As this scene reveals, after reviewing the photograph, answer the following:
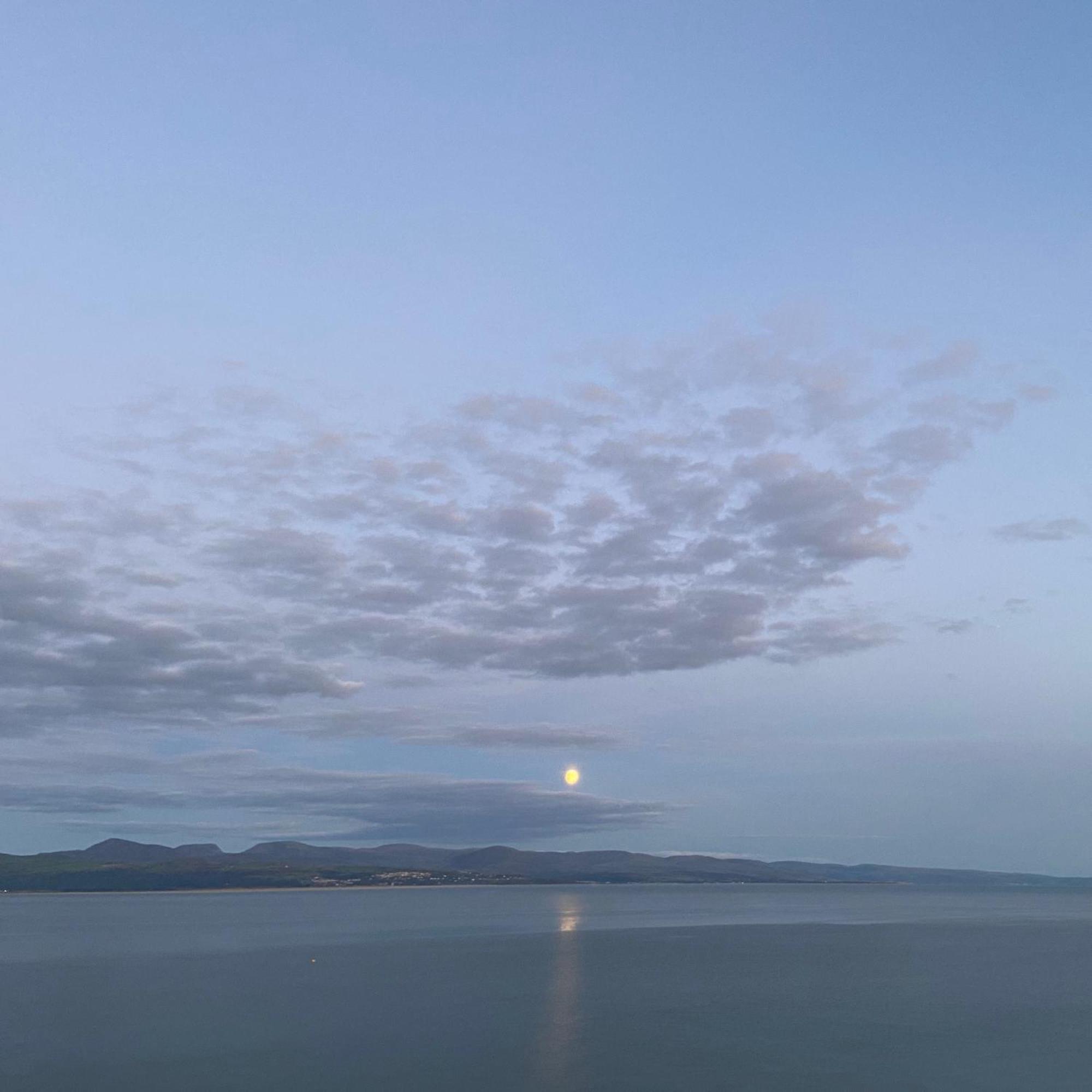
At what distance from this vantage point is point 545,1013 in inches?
1843

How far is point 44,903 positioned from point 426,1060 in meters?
187

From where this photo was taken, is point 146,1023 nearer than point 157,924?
Yes

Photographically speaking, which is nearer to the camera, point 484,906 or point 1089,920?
point 1089,920

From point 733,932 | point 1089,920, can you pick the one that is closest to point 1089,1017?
point 733,932

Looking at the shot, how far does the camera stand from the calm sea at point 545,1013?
33844 mm

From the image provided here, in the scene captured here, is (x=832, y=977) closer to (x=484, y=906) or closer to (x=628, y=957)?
(x=628, y=957)

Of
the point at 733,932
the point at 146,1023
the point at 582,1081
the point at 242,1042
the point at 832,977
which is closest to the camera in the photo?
the point at 582,1081

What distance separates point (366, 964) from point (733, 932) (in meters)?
47.2

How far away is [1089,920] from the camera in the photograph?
464ft

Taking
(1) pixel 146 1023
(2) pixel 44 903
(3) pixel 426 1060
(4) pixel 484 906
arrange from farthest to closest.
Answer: (2) pixel 44 903, (4) pixel 484 906, (1) pixel 146 1023, (3) pixel 426 1060

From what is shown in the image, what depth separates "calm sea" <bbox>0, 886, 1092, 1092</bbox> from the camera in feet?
111

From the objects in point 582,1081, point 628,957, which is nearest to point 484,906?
point 628,957

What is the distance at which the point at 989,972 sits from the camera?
6625 centimetres

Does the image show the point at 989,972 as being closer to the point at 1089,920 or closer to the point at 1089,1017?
the point at 1089,1017
